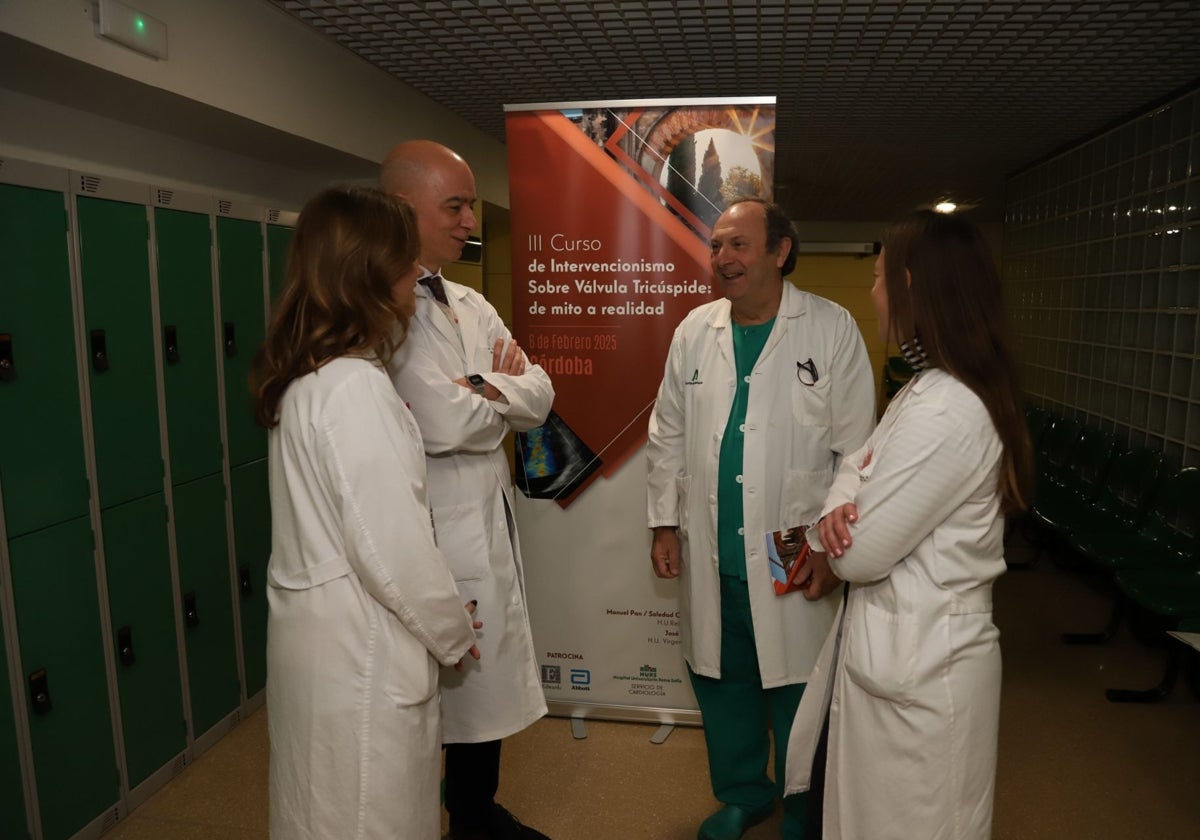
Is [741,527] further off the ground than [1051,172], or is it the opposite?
[1051,172]

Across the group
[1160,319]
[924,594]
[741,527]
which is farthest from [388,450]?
[1160,319]

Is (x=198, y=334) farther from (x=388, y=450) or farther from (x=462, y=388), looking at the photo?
(x=388, y=450)

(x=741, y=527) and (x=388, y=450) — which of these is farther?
(x=741, y=527)

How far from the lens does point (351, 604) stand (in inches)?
56.4

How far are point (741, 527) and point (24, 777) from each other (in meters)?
2.00

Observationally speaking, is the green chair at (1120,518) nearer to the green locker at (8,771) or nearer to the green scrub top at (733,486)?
the green scrub top at (733,486)

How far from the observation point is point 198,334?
284cm

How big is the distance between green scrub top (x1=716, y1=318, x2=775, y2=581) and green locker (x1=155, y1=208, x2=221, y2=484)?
180cm

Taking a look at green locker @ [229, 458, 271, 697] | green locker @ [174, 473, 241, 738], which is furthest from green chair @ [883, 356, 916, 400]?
green locker @ [174, 473, 241, 738]

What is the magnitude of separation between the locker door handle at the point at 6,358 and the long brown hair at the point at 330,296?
104 cm

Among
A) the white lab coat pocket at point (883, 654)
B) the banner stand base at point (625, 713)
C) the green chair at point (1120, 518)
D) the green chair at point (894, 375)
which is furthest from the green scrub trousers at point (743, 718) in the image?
the green chair at point (894, 375)

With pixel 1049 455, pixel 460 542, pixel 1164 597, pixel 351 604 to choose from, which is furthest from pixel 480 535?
pixel 1049 455

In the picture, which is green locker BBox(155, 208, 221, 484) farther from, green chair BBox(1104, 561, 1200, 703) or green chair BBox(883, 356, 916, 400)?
green chair BBox(883, 356, 916, 400)

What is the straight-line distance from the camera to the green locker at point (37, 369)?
6.86ft
